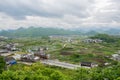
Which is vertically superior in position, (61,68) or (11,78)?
(11,78)

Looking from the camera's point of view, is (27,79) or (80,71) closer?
(27,79)

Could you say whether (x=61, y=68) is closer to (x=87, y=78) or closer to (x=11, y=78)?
(x=87, y=78)

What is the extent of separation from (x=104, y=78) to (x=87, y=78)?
1.85 meters

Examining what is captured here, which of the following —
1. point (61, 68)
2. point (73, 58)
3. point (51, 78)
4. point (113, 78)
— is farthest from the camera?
point (73, 58)

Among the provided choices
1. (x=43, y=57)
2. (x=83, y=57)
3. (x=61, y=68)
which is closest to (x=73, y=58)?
(x=83, y=57)

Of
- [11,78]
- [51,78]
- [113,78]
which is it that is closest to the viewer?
[11,78]

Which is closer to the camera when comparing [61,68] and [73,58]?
[61,68]

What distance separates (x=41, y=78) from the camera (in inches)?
697

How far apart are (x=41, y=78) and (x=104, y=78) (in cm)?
687

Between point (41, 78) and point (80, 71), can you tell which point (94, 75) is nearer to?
point (80, 71)

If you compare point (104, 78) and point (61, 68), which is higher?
point (104, 78)

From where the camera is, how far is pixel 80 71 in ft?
74.0

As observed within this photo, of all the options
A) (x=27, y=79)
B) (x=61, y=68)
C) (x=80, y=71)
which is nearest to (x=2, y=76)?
(x=27, y=79)

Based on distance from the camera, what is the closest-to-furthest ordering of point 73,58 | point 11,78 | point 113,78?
1. point 11,78
2. point 113,78
3. point 73,58
